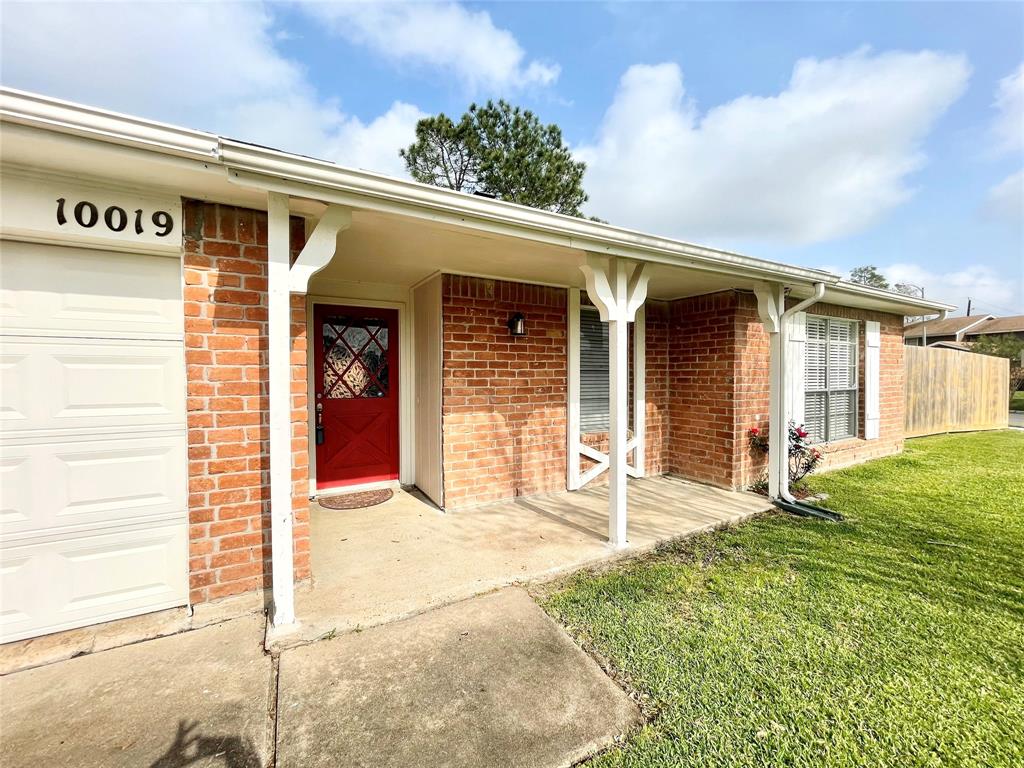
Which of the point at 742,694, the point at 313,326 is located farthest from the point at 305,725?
the point at 313,326

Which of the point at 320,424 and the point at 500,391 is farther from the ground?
the point at 500,391

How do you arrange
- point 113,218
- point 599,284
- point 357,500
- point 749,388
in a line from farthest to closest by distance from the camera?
point 749,388, point 357,500, point 599,284, point 113,218

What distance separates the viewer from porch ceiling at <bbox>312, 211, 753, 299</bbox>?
302 cm

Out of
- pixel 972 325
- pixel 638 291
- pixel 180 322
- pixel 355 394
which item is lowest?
pixel 355 394

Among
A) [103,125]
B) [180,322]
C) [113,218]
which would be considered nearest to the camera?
[103,125]

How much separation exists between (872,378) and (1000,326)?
115ft

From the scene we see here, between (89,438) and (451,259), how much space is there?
2783 mm

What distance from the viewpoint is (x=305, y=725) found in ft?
5.85

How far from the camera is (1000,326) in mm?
28594

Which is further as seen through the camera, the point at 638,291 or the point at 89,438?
the point at 638,291

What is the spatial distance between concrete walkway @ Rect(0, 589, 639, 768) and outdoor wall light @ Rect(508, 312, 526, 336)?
116 inches

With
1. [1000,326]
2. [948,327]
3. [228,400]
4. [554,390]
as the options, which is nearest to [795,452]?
[554,390]

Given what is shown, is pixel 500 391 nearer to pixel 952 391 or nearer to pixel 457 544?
pixel 457 544

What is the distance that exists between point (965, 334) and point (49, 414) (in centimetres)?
4138
